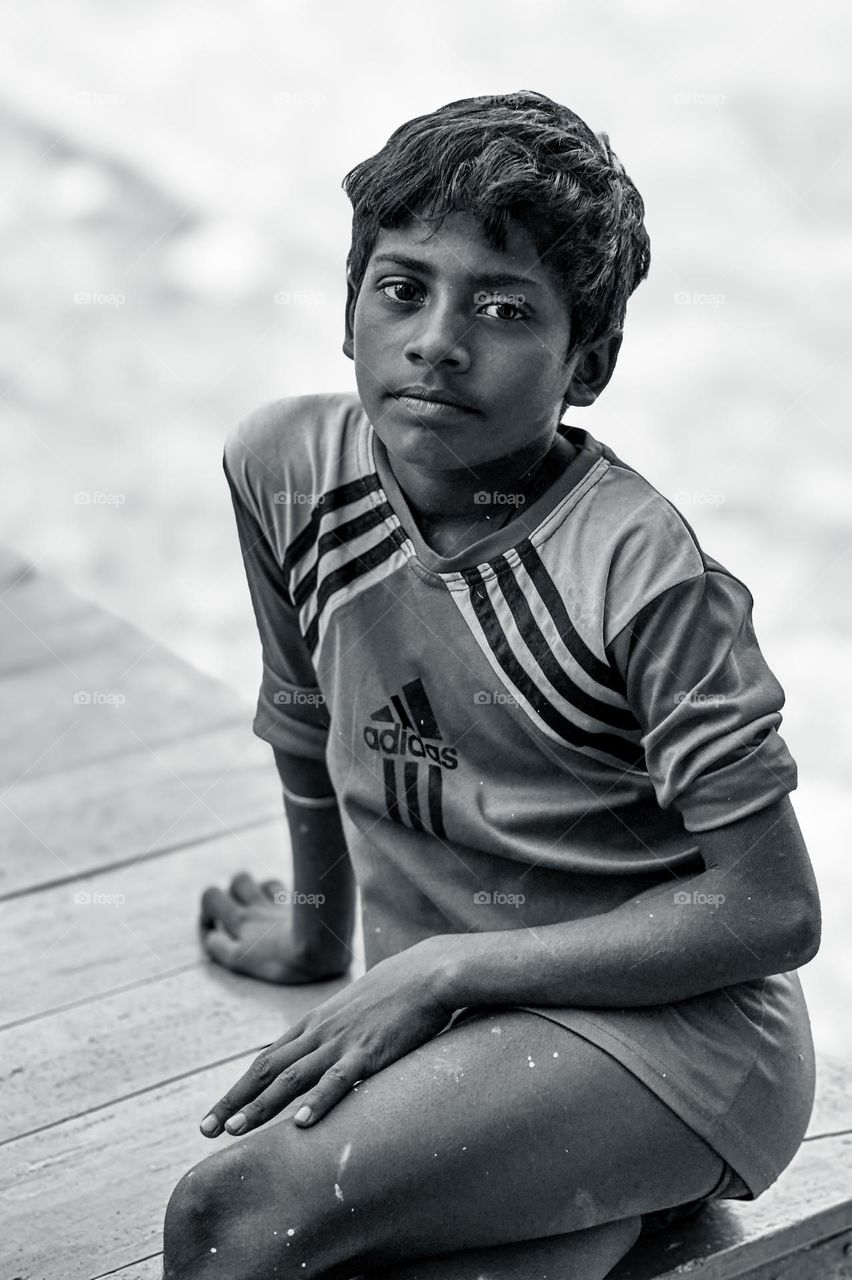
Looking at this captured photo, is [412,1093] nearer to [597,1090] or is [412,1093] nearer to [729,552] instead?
[597,1090]

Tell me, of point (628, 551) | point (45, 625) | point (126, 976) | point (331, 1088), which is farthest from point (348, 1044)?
point (45, 625)

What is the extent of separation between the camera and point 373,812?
194 centimetres

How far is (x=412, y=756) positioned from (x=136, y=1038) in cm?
67

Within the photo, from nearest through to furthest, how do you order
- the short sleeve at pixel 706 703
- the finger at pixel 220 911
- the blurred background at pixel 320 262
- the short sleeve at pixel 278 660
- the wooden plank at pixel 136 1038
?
the short sleeve at pixel 706 703, the short sleeve at pixel 278 660, the wooden plank at pixel 136 1038, the finger at pixel 220 911, the blurred background at pixel 320 262

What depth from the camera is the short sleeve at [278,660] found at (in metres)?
2.04

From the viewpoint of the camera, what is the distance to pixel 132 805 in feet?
9.27

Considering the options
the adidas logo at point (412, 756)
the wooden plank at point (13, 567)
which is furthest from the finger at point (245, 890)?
the wooden plank at point (13, 567)

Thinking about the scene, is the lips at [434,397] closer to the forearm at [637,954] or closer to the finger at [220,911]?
the forearm at [637,954]

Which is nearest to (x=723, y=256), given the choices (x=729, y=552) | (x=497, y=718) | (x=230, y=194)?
(x=729, y=552)

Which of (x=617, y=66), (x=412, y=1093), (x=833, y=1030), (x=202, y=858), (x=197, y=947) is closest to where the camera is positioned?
(x=412, y=1093)

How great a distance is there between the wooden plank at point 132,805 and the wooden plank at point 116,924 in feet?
0.13

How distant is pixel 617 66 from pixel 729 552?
1946 mm

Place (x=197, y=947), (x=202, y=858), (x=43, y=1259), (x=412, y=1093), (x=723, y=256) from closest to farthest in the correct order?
(x=412, y=1093)
(x=43, y=1259)
(x=197, y=947)
(x=202, y=858)
(x=723, y=256)

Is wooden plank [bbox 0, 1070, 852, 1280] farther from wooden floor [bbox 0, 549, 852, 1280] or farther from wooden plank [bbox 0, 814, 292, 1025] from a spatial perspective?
wooden plank [bbox 0, 814, 292, 1025]
